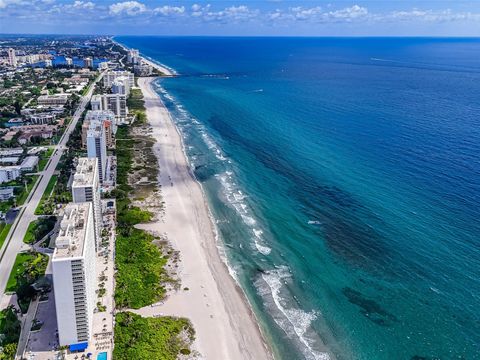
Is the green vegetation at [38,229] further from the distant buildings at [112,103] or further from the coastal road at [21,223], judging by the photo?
the distant buildings at [112,103]

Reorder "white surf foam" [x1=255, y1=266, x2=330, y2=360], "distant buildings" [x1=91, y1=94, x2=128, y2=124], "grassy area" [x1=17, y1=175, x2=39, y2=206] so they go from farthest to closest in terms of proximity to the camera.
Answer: "distant buildings" [x1=91, y1=94, x2=128, y2=124] → "grassy area" [x1=17, y1=175, x2=39, y2=206] → "white surf foam" [x1=255, y1=266, x2=330, y2=360]

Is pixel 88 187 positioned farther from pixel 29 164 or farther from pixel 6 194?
pixel 29 164

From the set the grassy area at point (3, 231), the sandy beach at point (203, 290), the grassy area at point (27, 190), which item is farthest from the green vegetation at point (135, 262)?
the grassy area at point (27, 190)

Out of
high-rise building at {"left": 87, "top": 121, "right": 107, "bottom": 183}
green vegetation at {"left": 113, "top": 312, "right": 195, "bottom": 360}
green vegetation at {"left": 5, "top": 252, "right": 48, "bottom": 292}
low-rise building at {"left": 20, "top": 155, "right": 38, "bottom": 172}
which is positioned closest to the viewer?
green vegetation at {"left": 113, "top": 312, "right": 195, "bottom": 360}

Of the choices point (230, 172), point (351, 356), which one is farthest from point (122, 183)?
point (351, 356)

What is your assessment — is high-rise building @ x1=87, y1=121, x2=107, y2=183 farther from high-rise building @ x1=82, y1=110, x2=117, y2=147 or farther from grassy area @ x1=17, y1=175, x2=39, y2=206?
high-rise building @ x1=82, y1=110, x2=117, y2=147

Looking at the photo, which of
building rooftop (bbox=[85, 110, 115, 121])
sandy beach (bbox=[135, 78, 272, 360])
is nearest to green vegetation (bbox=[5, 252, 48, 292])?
sandy beach (bbox=[135, 78, 272, 360])

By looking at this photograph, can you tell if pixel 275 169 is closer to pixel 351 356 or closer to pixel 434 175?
pixel 434 175
